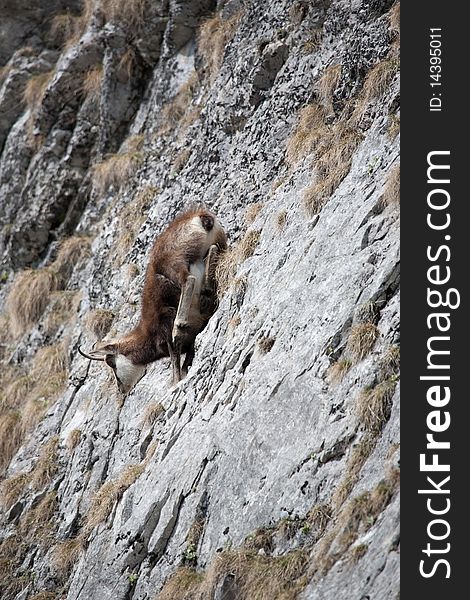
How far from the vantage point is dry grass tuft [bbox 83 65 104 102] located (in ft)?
51.5

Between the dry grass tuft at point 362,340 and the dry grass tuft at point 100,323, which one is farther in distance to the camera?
the dry grass tuft at point 100,323

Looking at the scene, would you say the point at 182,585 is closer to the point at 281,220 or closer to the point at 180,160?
the point at 281,220

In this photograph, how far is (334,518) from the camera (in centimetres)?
641

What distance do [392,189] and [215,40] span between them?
6431 mm

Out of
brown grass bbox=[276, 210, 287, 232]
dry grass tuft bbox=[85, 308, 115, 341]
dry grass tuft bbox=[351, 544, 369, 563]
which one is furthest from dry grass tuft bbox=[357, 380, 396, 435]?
dry grass tuft bbox=[85, 308, 115, 341]

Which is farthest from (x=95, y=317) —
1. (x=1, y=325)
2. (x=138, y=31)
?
(x=138, y=31)

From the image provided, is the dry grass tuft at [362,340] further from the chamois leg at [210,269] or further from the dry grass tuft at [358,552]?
the chamois leg at [210,269]

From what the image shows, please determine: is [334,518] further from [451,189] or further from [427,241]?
[451,189]

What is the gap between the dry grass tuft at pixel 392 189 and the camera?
7664 mm

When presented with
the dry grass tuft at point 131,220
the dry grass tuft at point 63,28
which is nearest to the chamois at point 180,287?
the dry grass tuft at point 131,220

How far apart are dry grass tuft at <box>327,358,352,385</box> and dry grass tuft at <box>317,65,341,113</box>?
3920 mm

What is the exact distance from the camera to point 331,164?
9.31 meters

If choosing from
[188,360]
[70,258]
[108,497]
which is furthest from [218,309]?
[70,258]

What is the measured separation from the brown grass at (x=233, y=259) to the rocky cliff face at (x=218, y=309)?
4 centimetres
